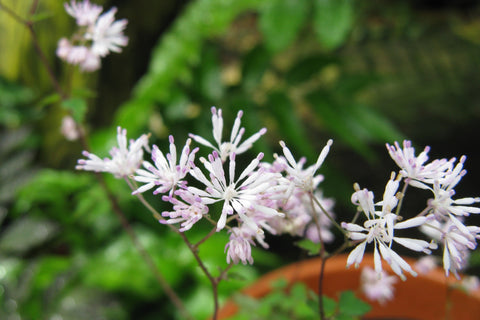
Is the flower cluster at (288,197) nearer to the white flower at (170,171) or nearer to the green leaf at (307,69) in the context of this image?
the white flower at (170,171)

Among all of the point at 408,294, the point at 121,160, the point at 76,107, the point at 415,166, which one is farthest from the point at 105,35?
the point at 408,294

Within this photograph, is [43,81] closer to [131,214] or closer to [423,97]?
[131,214]

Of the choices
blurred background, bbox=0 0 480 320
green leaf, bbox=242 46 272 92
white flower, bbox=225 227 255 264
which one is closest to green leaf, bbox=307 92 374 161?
blurred background, bbox=0 0 480 320

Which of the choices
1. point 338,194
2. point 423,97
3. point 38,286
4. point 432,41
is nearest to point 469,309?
point 338,194

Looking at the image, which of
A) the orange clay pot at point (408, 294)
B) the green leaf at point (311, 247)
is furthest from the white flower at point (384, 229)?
the orange clay pot at point (408, 294)

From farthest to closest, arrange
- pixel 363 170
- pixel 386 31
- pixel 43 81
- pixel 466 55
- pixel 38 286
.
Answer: pixel 386 31 → pixel 466 55 → pixel 363 170 → pixel 43 81 → pixel 38 286
